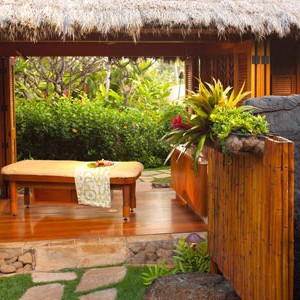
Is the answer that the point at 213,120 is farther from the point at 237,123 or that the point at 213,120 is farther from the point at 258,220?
the point at 258,220

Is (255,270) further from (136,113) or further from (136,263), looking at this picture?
(136,113)

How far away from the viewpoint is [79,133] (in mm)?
A: 10266

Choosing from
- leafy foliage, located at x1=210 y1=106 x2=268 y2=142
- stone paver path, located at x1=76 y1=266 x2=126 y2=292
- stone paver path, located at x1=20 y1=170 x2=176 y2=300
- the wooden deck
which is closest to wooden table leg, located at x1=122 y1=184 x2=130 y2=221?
the wooden deck

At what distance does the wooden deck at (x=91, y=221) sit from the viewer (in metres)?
5.53

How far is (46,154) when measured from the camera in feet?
33.8

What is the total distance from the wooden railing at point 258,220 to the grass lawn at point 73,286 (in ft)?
3.01

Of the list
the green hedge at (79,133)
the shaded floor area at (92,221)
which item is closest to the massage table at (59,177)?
the shaded floor area at (92,221)

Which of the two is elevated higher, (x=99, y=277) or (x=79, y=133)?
(x=79, y=133)

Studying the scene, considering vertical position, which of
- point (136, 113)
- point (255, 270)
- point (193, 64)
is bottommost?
point (255, 270)

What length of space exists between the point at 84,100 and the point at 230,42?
194 inches

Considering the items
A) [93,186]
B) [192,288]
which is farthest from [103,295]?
[93,186]

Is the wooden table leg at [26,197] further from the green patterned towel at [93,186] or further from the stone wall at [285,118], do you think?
the stone wall at [285,118]

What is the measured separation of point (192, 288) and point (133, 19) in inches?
135

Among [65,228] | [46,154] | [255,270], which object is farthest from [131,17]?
[46,154]
